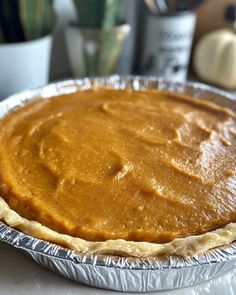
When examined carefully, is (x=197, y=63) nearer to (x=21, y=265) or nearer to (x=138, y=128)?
(x=138, y=128)

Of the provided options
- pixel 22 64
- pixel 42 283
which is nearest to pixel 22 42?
pixel 22 64

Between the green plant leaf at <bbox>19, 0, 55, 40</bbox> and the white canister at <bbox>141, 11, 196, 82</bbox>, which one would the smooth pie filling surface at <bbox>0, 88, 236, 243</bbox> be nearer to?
the green plant leaf at <bbox>19, 0, 55, 40</bbox>

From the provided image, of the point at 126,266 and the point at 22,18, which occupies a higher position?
the point at 22,18

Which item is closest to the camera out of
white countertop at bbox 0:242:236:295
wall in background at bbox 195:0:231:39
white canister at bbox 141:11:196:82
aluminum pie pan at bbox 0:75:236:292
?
aluminum pie pan at bbox 0:75:236:292

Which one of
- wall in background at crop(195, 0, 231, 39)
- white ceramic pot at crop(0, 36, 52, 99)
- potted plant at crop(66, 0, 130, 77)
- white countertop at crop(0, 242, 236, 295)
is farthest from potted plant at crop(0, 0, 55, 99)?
wall in background at crop(195, 0, 231, 39)

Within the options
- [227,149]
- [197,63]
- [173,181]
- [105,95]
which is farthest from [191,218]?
[197,63]

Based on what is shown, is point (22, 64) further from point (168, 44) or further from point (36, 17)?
point (168, 44)
